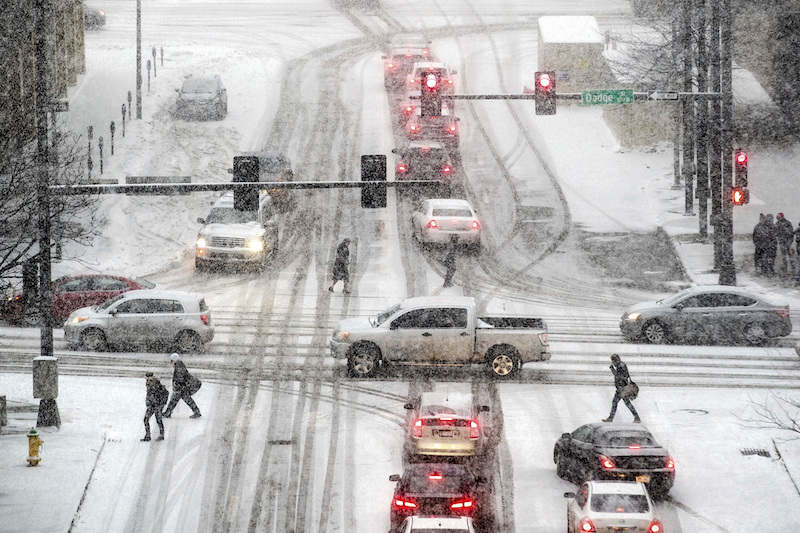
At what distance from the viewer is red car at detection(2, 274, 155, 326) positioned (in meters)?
26.4

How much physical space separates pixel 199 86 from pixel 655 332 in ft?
81.2

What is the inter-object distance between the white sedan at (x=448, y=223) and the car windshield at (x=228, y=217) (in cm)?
489

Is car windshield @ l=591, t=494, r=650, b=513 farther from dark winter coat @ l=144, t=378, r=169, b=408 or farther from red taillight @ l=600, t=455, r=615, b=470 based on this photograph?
dark winter coat @ l=144, t=378, r=169, b=408

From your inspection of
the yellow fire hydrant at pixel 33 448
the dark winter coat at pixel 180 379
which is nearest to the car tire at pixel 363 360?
the dark winter coat at pixel 180 379

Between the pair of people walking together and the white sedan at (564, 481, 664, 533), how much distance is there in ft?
24.6

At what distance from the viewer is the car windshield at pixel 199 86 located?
1753 inches

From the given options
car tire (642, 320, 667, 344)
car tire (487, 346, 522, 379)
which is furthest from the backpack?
car tire (642, 320, 667, 344)

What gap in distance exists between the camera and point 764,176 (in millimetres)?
40562

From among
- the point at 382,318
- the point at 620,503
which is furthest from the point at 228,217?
the point at 620,503

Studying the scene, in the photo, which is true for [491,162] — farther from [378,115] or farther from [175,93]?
[175,93]

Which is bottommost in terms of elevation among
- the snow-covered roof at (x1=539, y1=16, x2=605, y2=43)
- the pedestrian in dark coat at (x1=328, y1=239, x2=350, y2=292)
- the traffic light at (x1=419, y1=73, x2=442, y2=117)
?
the pedestrian in dark coat at (x1=328, y1=239, x2=350, y2=292)

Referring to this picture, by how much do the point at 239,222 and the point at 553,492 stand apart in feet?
A: 55.4

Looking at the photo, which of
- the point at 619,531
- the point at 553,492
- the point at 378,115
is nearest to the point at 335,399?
the point at 553,492

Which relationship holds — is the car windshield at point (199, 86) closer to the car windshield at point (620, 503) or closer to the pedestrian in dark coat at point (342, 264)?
the pedestrian in dark coat at point (342, 264)
